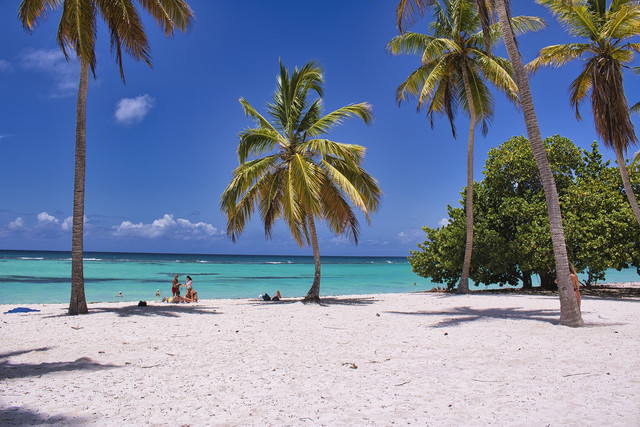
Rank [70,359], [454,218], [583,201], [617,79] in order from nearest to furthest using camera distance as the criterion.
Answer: [70,359] < [617,79] < [583,201] < [454,218]

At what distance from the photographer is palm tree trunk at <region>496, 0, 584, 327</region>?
8.06m

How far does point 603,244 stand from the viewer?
14.0m

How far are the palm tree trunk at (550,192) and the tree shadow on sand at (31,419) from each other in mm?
8448

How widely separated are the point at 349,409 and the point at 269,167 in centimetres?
1070

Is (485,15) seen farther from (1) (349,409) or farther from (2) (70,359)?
(2) (70,359)

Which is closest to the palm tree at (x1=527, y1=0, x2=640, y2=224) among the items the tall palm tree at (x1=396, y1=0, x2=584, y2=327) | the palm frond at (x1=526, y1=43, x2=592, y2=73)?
the palm frond at (x1=526, y1=43, x2=592, y2=73)

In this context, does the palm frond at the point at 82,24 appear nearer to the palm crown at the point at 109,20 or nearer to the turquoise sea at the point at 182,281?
the palm crown at the point at 109,20

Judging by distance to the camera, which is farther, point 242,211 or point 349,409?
point 242,211

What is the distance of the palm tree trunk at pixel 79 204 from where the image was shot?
10.2 meters

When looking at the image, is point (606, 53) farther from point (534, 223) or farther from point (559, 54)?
point (534, 223)

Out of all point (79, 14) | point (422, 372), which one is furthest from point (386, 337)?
point (79, 14)

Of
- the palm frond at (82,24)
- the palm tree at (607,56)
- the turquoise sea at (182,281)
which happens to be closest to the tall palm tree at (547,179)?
the palm tree at (607,56)

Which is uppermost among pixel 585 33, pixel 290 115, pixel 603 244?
pixel 585 33

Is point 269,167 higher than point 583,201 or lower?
higher
